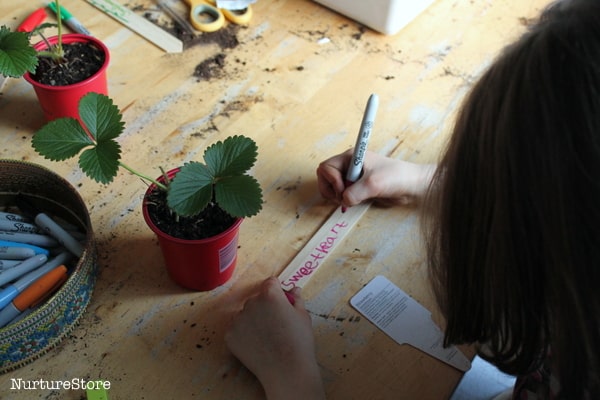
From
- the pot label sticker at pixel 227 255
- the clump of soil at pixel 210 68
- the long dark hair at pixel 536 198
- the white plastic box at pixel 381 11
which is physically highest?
the long dark hair at pixel 536 198

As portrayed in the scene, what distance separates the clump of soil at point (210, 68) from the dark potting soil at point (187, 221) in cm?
33

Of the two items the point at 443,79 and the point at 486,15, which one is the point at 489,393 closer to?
the point at 443,79

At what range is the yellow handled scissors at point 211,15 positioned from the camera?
3.12ft

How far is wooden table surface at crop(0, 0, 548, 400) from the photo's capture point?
2.04 feet

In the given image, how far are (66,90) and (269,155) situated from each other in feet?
0.91

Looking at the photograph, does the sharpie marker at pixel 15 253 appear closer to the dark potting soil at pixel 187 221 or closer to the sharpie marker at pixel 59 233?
the sharpie marker at pixel 59 233

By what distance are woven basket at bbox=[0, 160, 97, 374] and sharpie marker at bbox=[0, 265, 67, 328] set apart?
2cm

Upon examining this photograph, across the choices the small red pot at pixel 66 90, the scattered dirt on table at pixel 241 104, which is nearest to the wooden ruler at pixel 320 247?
the scattered dirt on table at pixel 241 104

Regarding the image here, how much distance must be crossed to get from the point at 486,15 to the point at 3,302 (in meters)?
0.90

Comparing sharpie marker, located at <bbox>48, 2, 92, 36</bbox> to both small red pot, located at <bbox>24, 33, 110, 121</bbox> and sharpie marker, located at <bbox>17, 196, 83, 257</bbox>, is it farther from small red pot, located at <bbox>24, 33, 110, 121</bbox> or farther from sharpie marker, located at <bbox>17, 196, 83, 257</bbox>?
sharpie marker, located at <bbox>17, 196, 83, 257</bbox>

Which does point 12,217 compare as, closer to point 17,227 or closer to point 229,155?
point 17,227

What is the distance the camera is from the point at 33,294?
0.62m


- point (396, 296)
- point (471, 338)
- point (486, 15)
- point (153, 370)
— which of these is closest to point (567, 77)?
point (471, 338)

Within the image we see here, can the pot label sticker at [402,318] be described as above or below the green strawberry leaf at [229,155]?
below
